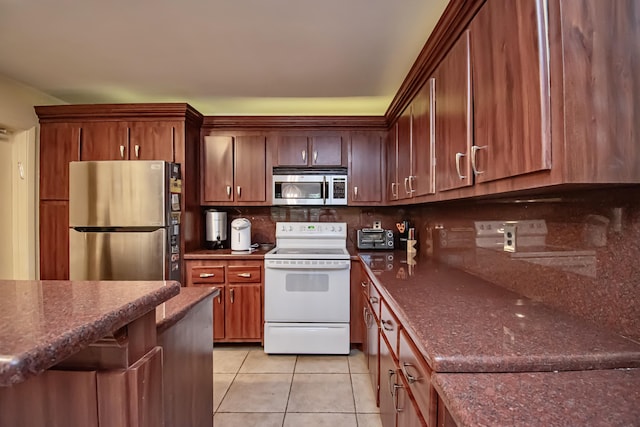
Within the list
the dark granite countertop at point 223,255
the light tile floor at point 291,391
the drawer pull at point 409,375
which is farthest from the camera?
the dark granite countertop at point 223,255

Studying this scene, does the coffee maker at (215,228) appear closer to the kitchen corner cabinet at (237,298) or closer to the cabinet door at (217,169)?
the cabinet door at (217,169)

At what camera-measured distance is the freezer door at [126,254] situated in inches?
109

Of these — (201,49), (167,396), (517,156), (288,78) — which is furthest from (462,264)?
(201,49)

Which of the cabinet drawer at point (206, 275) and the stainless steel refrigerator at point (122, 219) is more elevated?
the stainless steel refrigerator at point (122, 219)

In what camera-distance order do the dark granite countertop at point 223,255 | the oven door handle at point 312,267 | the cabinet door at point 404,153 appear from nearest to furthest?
1. the cabinet door at point 404,153
2. the oven door handle at point 312,267
3. the dark granite countertop at point 223,255

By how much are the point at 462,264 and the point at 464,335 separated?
3.81ft

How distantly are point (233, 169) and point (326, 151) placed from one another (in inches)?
36.9

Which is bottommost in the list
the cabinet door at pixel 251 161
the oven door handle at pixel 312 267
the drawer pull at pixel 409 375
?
the drawer pull at pixel 409 375

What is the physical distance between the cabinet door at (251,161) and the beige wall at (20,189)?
176 cm

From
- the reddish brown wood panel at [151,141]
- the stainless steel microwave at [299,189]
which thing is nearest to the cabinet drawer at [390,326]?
the stainless steel microwave at [299,189]

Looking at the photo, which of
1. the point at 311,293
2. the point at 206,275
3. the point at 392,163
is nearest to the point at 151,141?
the point at 206,275

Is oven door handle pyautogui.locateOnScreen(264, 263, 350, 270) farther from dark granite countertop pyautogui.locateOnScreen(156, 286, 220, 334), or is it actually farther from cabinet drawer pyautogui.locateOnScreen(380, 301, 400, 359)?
dark granite countertop pyautogui.locateOnScreen(156, 286, 220, 334)

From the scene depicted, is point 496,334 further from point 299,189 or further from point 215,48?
point 299,189

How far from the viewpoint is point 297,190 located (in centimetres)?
327
